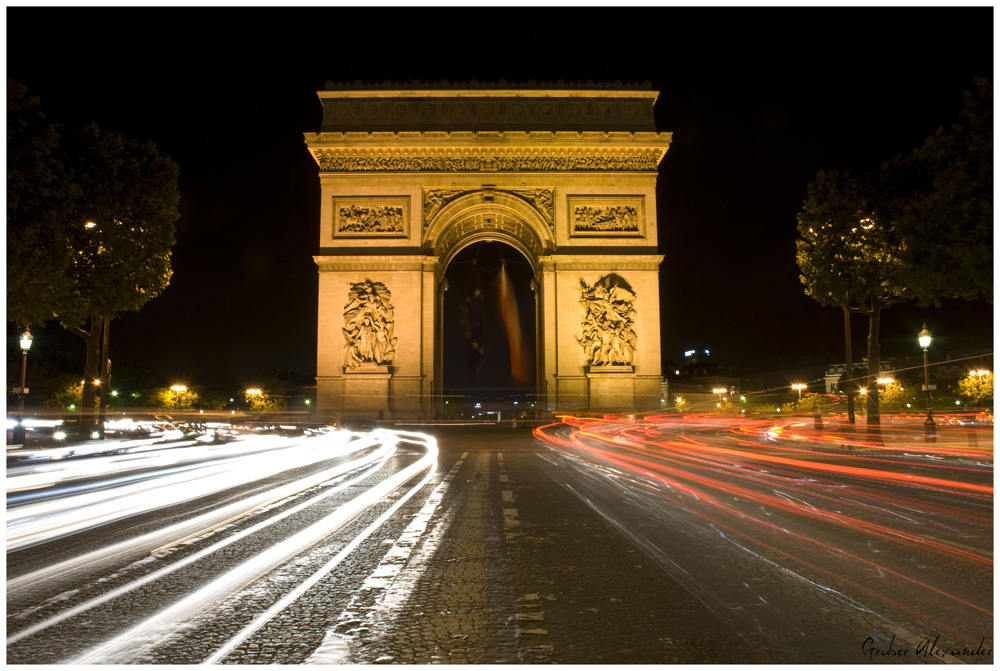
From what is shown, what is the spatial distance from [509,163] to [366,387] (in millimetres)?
12332

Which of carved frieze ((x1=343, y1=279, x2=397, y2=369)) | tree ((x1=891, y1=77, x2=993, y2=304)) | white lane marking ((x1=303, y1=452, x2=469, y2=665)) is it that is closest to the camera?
white lane marking ((x1=303, y1=452, x2=469, y2=665))

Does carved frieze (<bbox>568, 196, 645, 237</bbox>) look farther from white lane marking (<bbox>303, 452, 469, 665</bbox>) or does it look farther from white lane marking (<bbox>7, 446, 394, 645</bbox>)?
white lane marking (<bbox>303, 452, 469, 665</bbox>)

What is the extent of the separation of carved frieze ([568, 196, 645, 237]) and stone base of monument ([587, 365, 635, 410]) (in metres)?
6.39

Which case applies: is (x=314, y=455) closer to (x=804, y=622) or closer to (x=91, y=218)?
(x=91, y=218)

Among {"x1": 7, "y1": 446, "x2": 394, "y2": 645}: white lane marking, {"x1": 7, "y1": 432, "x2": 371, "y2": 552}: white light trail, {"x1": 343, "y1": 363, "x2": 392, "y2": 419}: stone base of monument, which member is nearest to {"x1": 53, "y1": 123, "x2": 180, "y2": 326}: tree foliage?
{"x1": 7, "y1": 432, "x2": 371, "y2": 552}: white light trail

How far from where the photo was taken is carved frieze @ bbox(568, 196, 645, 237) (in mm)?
32562

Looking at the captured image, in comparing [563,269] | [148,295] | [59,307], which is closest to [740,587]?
[59,307]

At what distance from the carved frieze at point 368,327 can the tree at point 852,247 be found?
17.2m

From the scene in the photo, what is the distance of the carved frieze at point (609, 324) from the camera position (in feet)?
103

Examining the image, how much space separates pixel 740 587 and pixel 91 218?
54.2 ft

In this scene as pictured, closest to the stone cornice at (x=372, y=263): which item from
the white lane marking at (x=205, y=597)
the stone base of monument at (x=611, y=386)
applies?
the stone base of monument at (x=611, y=386)

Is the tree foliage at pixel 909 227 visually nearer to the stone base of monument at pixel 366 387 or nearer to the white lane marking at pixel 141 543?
the white lane marking at pixel 141 543

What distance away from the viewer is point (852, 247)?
2058cm

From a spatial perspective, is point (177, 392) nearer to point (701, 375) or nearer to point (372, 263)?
point (372, 263)
